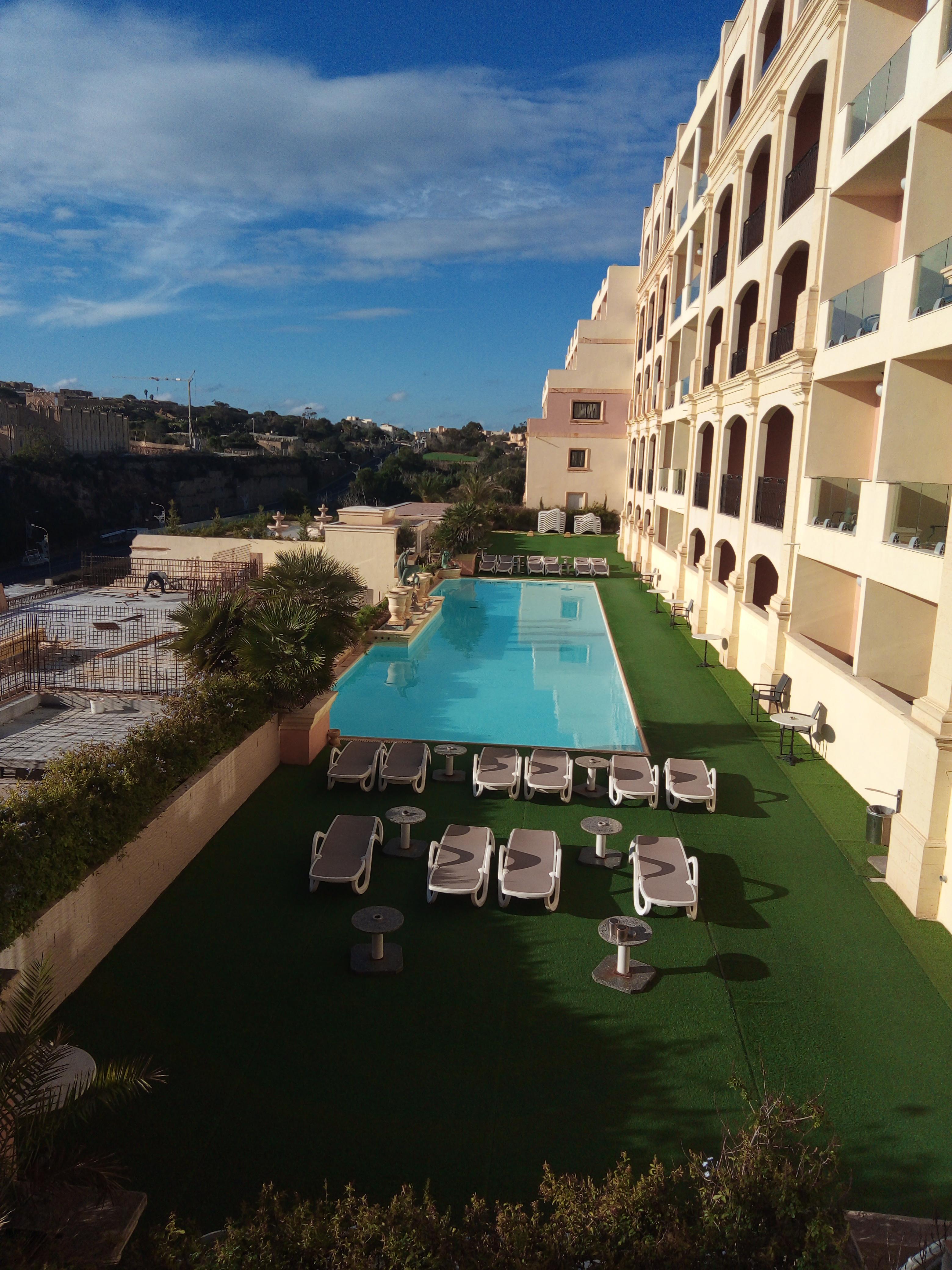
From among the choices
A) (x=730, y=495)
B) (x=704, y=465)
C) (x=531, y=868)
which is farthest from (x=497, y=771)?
(x=704, y=465)

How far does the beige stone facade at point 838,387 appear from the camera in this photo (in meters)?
10.4

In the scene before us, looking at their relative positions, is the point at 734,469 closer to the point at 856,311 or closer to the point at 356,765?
the point at 856,311

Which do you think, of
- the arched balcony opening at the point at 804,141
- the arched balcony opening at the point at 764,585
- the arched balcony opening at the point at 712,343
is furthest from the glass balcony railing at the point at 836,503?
the arched balcony opening at the point at 712,343

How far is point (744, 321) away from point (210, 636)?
53.4 feet

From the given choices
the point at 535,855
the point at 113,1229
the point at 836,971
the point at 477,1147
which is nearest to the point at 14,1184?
the point at 113,1229

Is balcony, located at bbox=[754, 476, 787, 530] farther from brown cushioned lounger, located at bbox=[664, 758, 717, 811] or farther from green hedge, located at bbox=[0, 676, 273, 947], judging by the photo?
green hedge, located at bbox=[0, 676, 273, 947]

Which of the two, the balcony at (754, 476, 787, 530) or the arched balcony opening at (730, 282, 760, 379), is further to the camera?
the arched balcony opening at (730, 282, 760, 379)

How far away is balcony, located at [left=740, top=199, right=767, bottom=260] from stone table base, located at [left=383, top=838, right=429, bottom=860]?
15652 mm

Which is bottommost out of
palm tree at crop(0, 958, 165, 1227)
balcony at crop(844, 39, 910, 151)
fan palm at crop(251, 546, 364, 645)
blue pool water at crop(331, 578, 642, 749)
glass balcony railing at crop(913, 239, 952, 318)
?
blue pool water at crop(331, 578, 642, 749)

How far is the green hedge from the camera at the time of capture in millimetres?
6668

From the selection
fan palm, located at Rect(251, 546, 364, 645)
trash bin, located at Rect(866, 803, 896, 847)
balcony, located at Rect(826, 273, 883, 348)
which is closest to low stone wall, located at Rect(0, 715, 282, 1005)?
fan palm, located at Rect(251, 546, 364, 645)

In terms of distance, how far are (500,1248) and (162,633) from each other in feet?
57.4

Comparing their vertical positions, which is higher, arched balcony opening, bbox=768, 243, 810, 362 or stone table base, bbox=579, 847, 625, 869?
arched balcony opening, bbox=768, 243, 810, 362

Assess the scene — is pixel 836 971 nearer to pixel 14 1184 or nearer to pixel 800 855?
pixel 800 855
